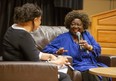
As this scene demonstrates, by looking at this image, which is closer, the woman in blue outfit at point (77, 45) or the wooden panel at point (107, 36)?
the woman in blue outfit at point (77, 45)

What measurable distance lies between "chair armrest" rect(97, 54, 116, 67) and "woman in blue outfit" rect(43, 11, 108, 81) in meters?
0.07

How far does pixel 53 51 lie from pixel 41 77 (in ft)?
3.91

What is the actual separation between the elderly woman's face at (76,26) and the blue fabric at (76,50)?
87mm

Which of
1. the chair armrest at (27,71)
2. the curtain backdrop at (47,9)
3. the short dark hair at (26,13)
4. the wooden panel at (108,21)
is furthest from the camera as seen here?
the curtain backdrop at (47,9)

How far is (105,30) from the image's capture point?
14.0 ft

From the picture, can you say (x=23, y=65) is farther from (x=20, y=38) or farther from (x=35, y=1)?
(x=35, y=1)

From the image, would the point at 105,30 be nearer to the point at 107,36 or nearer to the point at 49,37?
the point at 107,36

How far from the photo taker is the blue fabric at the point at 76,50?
334cm

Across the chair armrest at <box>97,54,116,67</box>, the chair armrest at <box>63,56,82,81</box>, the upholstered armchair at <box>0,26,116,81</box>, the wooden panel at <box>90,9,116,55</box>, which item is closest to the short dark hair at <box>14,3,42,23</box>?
the upholstered armchair at <box>0,26,116,81</box>

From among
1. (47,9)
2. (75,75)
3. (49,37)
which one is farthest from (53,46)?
(47,9)

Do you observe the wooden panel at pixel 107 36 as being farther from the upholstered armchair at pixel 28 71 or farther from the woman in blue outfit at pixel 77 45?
the upholstered armchair at pixel 28 71

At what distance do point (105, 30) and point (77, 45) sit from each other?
1019 mm

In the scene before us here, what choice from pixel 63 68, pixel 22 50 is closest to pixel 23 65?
pixel 22 50

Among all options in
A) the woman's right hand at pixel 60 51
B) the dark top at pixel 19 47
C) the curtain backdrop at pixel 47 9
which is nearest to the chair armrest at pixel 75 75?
the woman's right hand at pixel 60 51
